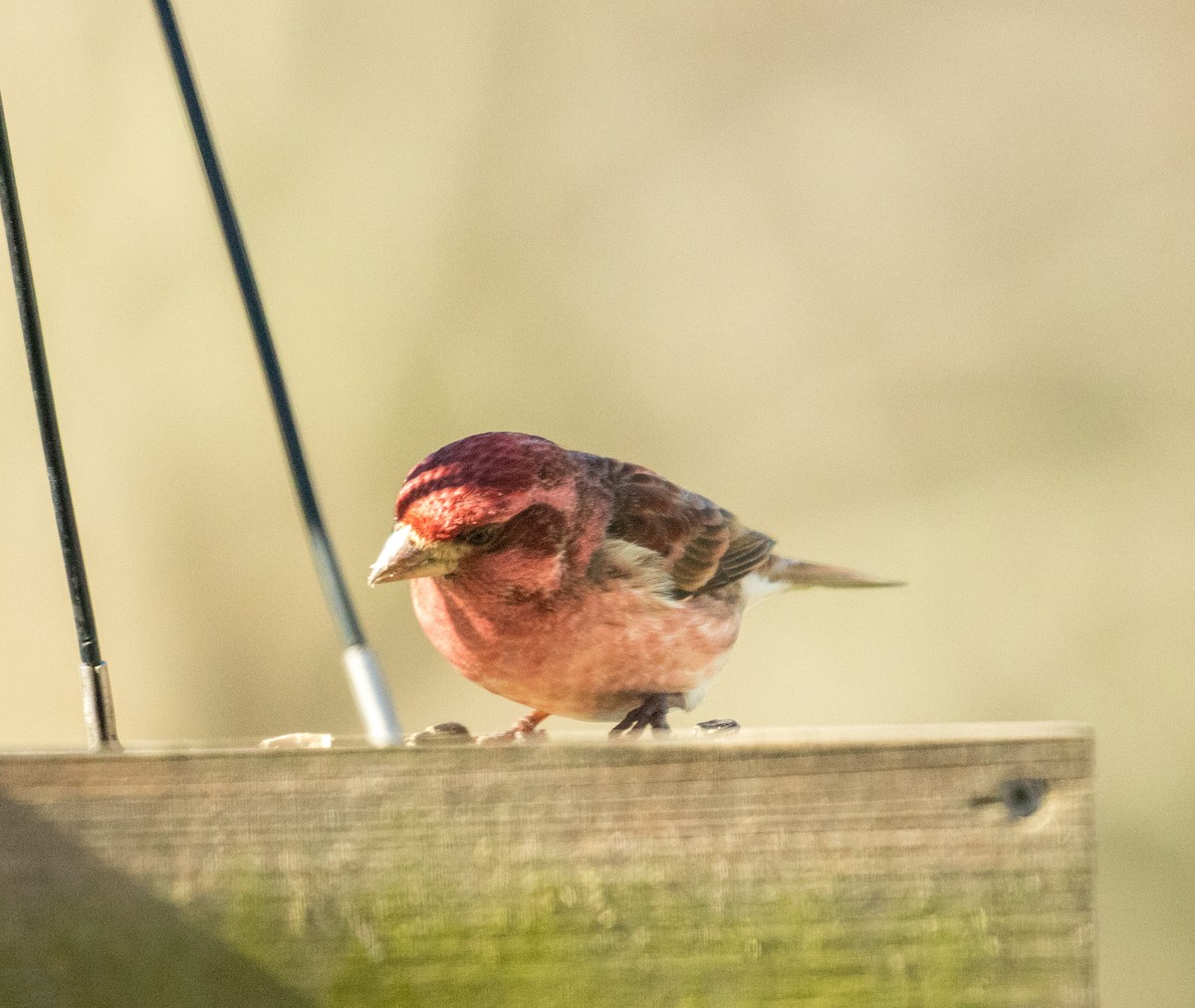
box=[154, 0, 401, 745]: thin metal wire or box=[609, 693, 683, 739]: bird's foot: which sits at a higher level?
box=[154, 0, 401, 745]: thin metal wire

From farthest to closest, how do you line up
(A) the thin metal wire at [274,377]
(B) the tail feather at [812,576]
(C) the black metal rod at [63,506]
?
(B) the tail feather at [812,576], (A) the thin metal wire at [274,377], (C) the black metal rod at [63,506]

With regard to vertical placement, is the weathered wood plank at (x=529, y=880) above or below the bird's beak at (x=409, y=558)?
below

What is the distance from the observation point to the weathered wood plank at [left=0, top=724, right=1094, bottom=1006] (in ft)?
6.19

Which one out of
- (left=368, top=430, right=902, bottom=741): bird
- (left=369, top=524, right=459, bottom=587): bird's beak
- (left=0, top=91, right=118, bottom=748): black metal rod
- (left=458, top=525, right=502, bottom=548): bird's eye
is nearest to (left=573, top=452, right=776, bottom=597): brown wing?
(left=368, top=430, right=902, bottom=741): bird

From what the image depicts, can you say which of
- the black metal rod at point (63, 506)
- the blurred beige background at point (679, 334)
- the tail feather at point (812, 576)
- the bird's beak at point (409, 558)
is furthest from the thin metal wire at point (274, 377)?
the blurred beige background at point (679, 334)

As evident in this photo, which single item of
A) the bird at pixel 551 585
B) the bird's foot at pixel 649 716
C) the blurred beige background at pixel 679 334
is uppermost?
the blurred beige background at pixel 679 334

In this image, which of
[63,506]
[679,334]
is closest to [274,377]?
[63,506]

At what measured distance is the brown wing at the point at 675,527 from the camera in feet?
11.2

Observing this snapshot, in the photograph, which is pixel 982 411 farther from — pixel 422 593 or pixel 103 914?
pixel 103 914

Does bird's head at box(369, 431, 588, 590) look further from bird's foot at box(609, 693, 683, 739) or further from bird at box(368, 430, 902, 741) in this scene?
bird's foot at box(609, 693, 683, 739)

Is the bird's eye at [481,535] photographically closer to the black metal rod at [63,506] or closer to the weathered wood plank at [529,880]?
the black metal rod at [63,506]

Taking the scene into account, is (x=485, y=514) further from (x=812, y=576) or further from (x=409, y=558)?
(x=812, y=576)

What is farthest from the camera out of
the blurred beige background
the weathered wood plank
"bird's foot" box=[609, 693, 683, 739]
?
the blurred beige background

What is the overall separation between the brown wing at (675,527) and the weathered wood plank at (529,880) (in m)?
1.46
